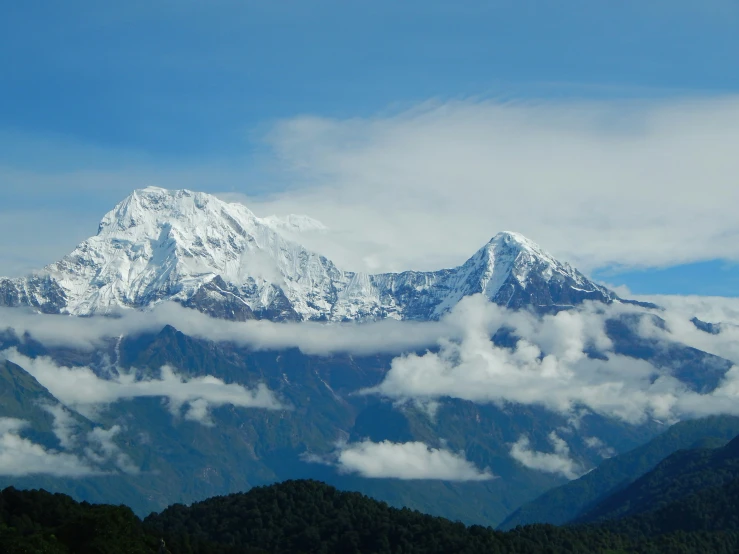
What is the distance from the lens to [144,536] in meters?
178

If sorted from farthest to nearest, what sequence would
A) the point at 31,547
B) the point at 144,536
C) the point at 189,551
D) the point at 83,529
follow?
the point at 189,551 < the point at 144,536 < the point at 83,529 < the point at 31,547

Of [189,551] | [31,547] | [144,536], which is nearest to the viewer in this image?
[31,547]

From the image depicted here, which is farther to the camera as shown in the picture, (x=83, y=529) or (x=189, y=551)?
(x=189, y=551)

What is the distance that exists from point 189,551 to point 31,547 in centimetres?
5542

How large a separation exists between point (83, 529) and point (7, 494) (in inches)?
1613

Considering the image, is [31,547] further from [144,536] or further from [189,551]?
[189,551]

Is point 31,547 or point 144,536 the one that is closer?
point 31,547

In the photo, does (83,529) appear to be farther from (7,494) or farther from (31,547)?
(7,494)

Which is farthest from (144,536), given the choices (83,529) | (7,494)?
(7,494)

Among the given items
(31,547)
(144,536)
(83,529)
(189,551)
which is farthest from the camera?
(189,551)

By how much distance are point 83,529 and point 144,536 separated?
54.6 feet

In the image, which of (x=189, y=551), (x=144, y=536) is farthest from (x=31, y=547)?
(x=189, y=551)

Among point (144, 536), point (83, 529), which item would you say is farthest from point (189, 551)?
point (83, 529)

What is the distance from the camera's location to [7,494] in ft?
646
